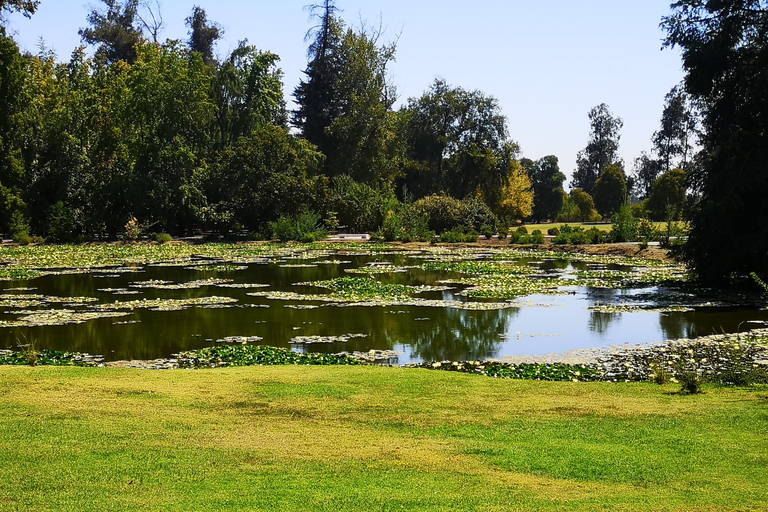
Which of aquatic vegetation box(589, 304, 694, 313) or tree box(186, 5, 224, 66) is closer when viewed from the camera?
aquatic vegetation box(589, 304, 694, 313)

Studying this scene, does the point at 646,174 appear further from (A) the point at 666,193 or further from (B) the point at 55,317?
(B) the point at 55,317

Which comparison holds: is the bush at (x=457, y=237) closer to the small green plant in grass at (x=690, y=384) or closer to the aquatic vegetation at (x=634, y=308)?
the aquatic vegetation at (x=634, y=308)

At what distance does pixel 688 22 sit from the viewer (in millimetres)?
24266

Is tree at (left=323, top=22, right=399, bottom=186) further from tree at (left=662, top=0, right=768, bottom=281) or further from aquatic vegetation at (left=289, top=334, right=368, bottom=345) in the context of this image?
aquatic vegetation at (left=289, top=334, right=368, bottom=345)

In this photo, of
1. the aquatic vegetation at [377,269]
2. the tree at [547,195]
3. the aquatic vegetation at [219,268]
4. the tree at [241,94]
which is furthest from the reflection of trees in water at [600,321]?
the tree at [547,195]

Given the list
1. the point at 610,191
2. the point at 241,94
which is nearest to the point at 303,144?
the point at 241,94

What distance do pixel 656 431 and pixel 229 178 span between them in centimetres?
4516

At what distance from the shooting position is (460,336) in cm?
1552

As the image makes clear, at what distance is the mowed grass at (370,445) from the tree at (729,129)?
45.2ft

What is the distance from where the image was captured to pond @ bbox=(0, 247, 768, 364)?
1480cm

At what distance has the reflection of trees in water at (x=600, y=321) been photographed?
16.5m

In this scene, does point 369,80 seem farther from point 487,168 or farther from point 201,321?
point 201,321

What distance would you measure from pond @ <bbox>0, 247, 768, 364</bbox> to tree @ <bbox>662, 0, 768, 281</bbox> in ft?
5.39

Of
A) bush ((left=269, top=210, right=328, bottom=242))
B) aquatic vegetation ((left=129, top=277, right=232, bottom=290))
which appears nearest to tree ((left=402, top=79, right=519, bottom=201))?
bush ((left=269, top=210, right=328, bottom=242))
